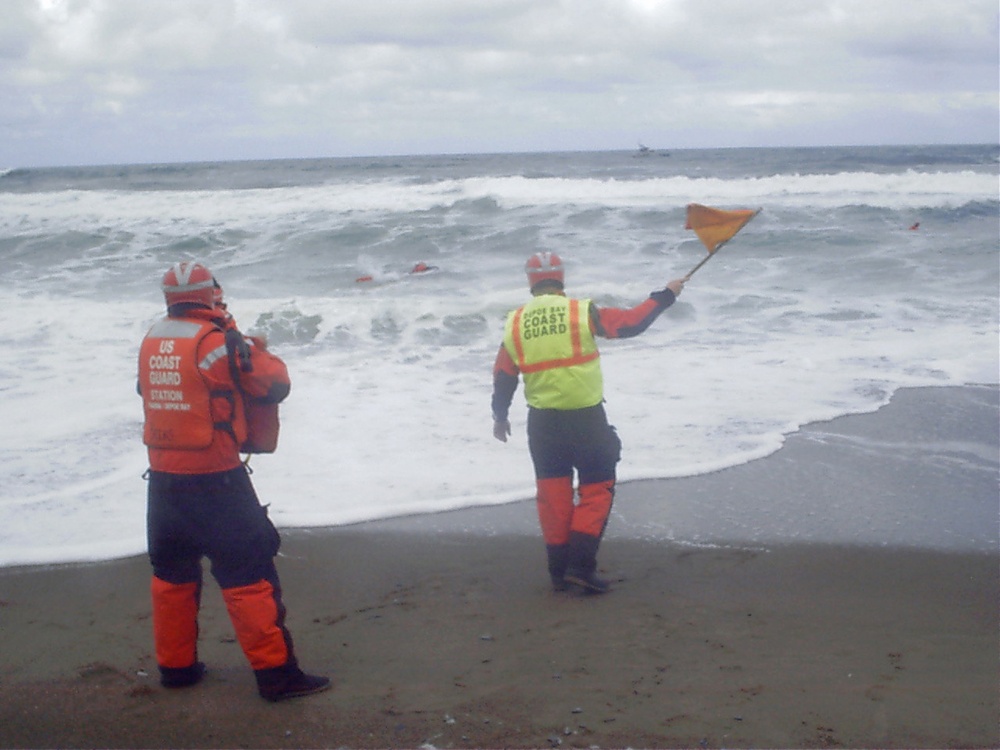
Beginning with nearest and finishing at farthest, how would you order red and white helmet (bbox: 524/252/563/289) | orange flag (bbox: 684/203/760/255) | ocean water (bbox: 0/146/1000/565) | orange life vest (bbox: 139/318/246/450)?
1. orange life vest (bbox: 139/318/246/450)
2. red and white helmet (bbox: 524/252/563/289)
3. orange flag (bbox: 684/203/760/255)
4. ocean water (bbox: 0/146/1000/565)

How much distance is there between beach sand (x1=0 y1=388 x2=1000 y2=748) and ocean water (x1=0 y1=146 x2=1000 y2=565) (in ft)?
2.38

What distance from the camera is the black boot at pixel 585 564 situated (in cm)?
445

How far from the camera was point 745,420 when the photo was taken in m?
7.32

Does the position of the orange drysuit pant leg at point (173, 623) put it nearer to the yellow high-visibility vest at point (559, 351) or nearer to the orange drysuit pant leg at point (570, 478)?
the orange drysuit pant leg at point (570, 478)

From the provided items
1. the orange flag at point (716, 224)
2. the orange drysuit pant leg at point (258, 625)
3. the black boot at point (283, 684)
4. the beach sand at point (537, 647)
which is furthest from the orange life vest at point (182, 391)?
the orange flag at point (716, 224)

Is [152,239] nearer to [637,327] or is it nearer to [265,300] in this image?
[265,300]

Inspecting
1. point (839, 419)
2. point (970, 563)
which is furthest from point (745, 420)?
point (970, 563)

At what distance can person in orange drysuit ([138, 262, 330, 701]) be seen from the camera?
330cm

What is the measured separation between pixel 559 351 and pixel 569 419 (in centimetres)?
32

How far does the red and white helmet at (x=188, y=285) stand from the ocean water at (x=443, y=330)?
2199 mm

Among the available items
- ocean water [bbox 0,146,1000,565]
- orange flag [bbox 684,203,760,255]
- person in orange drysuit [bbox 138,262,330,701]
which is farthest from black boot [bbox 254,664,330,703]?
orange flag [bbox 684,203,760,255]

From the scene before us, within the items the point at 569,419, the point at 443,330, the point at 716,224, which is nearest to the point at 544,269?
the point at 569,419

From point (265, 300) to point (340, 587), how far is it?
9.84 metres

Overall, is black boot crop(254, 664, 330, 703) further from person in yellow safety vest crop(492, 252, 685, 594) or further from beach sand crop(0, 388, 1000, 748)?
person in yellow safety vest crop(492, 252, 685, 594)
